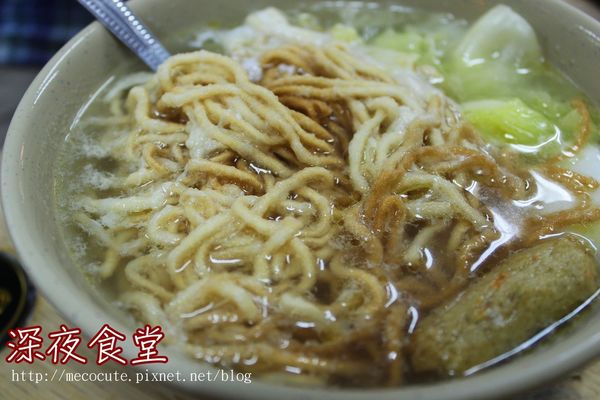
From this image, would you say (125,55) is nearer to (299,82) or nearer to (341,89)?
(299,82)

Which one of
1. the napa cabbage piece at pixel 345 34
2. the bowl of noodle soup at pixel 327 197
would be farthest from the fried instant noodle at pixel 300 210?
the napa cabbage piece at pixel 345 34

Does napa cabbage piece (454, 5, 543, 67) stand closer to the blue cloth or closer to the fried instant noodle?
the fried instant noodle

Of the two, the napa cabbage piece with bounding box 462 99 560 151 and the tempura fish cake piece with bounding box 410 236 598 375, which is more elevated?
the napa cabbage piece with bounding box 462 99 560 151

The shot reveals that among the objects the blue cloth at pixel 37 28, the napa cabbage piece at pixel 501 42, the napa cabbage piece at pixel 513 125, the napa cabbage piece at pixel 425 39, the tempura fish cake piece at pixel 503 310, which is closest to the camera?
the tempura fish cake piece at pixel 503 310

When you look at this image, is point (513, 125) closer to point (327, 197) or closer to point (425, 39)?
point (425, 39)

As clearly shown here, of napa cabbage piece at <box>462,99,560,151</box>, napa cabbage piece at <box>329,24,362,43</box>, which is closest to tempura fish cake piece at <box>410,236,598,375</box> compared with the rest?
napa cabbage piece at <box>462,99,560,151</box>

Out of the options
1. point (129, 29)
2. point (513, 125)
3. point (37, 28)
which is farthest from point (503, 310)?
point (37, 28)

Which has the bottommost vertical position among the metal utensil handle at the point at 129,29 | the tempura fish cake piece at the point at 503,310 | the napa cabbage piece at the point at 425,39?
the tempura fish cake piece at the point at 503,310

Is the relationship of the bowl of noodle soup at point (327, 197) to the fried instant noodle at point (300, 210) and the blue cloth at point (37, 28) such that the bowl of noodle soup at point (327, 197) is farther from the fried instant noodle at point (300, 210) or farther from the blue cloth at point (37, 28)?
the blue cloth at point (37, 28)
